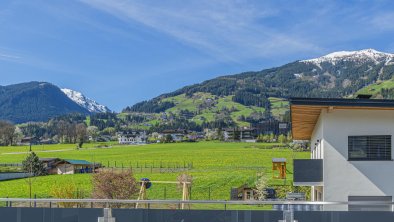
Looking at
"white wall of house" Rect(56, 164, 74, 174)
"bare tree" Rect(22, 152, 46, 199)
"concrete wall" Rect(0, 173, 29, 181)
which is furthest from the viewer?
"white wall of house" Rect(56, 164, 74, 174)

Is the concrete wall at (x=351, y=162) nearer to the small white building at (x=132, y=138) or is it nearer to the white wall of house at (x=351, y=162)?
the white wall of house at (x=351, y=162)

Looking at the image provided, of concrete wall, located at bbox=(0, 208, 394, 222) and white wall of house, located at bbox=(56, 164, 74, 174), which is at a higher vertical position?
concrete wall, located at bbox=(0, 208, 394, 222)

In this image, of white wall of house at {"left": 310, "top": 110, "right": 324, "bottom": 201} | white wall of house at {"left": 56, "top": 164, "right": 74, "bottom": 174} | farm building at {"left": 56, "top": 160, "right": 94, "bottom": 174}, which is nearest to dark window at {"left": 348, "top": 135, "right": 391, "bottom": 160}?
white wall of house at {"left": 310, "top": 110, "right": 324, "bottom": 201}

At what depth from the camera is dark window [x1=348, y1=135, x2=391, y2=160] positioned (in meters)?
14.3

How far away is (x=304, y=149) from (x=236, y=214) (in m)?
79.2

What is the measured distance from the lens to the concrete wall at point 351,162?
14.1 m

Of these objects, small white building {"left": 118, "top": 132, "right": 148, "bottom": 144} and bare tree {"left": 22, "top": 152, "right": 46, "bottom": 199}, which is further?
small white building {"left": 118, "top": 132, "right": 148, "bottom": 144}

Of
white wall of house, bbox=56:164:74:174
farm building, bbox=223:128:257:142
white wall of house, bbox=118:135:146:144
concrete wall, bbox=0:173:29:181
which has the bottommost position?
concrete wall, bbox=0:173:29:181

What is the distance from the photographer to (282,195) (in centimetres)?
3506

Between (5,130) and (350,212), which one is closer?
(350,212)

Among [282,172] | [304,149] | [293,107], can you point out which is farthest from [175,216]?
[304,149]

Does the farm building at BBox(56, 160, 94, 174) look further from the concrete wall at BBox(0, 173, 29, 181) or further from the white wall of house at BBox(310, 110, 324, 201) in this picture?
the white wall of house at BBox(310, 110, 324, 201)

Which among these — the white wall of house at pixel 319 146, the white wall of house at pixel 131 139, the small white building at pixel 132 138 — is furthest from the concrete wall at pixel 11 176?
the white wall of house at pixel 131 139

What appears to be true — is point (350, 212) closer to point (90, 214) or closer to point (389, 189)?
point (90, 214)
